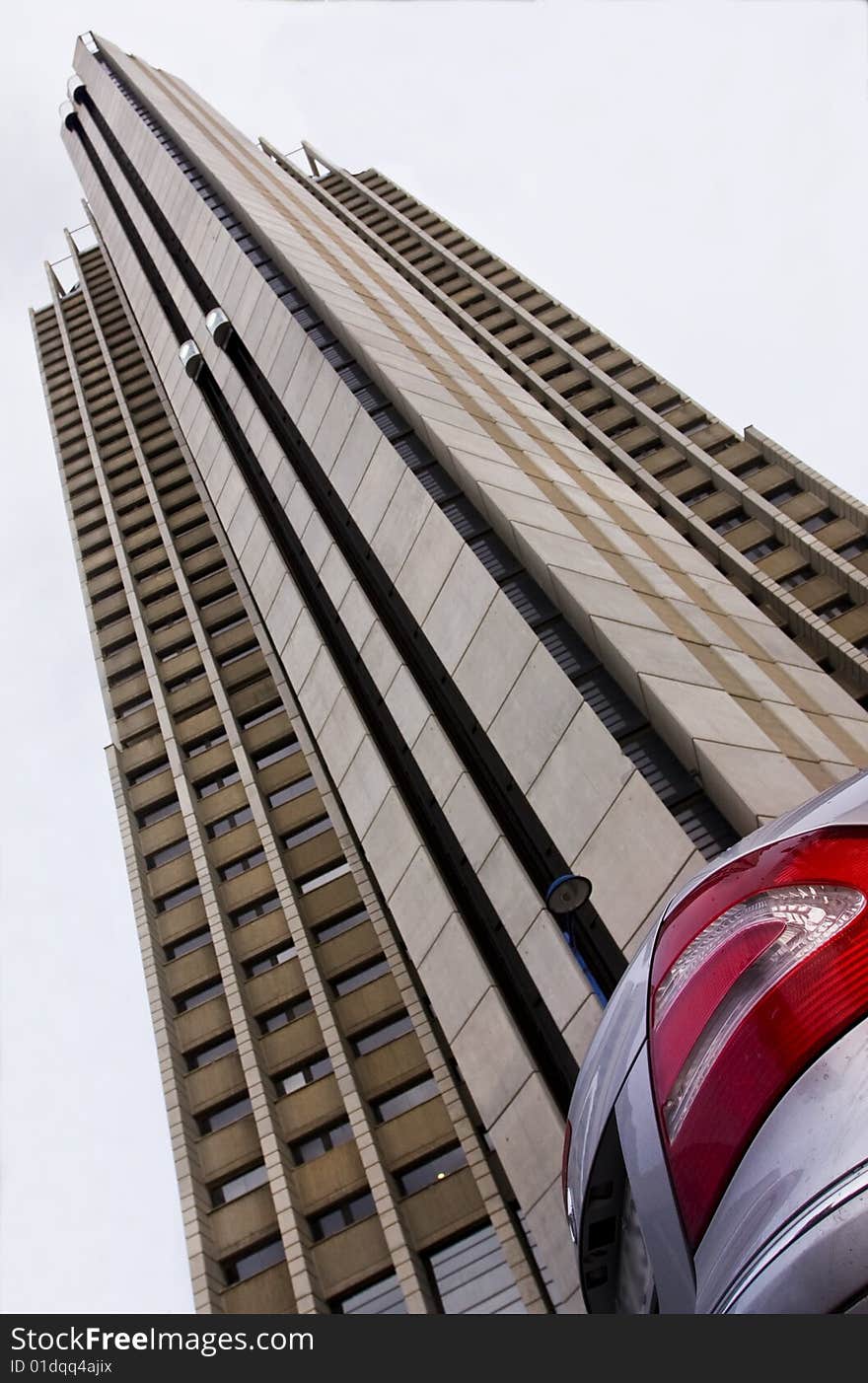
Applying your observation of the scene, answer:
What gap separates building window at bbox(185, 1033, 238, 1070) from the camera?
28.4 metres

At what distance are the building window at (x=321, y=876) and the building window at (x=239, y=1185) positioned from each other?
7.17 meters

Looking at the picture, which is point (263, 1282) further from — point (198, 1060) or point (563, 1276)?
point (563, 1276)

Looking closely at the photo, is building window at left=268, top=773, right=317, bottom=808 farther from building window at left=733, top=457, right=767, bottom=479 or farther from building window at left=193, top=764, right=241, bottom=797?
building window at left=733, top=457, right=767, bottom=479

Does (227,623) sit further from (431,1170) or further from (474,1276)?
(474,1276)

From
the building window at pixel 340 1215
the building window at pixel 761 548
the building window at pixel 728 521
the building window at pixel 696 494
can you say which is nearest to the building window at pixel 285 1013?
the building window at pixel 340 1215

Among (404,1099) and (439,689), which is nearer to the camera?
(439,689)

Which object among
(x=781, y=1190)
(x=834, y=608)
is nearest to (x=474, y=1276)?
(x=781, y=1190)

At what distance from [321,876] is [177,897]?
505 centimetres

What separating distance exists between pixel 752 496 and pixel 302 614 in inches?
849

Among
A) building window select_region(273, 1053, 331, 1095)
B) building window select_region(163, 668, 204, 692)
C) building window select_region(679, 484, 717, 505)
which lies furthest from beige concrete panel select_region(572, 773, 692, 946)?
building window select_region(679, 484, 717, 505)

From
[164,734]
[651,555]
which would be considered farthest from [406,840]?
[164,734]

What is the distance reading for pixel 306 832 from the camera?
32094 mm
